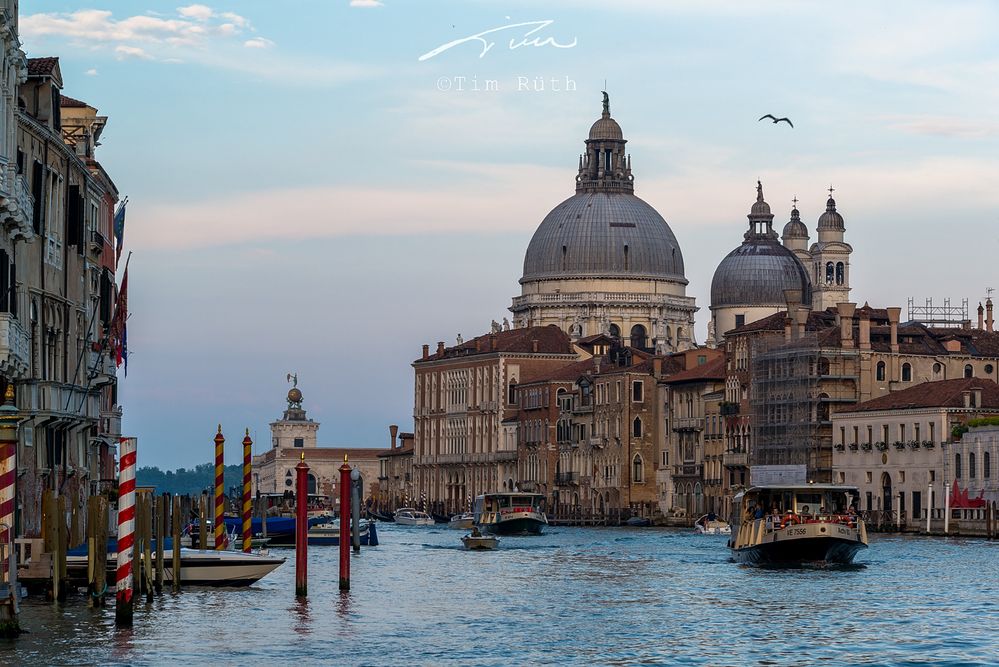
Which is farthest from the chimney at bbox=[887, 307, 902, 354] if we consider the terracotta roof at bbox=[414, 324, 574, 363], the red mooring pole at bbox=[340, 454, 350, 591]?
the red mooring pole at bbox=[340, 454, 350, 591]

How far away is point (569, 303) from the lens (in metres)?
152

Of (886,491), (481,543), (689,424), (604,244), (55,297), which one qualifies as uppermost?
(604,244)

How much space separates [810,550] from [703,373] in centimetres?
6236

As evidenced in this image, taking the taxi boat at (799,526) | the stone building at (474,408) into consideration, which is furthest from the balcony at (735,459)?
the taxi boat at (799,526)

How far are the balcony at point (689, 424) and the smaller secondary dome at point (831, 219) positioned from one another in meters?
44.5

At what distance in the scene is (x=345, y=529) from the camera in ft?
131

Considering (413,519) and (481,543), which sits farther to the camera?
(413,519)

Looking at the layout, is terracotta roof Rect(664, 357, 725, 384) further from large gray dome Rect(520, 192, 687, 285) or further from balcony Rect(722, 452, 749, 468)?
large gray dome Rect(520, 192, 687, 285)

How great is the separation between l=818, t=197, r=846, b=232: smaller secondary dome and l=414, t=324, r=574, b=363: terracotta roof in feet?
70.8

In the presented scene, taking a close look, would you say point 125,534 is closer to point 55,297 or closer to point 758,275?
point 55,297

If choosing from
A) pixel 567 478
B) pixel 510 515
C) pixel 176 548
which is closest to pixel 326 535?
pixel 510 515

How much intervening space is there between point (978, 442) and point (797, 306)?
21.3 metres

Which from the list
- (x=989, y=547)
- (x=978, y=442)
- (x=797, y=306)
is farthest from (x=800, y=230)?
(x=989, y=547)

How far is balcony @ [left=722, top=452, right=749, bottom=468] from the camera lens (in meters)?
105
